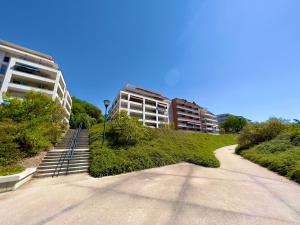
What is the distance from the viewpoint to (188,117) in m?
56.4

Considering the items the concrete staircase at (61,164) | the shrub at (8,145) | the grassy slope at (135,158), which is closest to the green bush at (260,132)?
the grassy slope at (135,158)

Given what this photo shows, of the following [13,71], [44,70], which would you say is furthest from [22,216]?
[44,70]

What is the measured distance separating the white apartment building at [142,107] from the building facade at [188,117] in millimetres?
8275

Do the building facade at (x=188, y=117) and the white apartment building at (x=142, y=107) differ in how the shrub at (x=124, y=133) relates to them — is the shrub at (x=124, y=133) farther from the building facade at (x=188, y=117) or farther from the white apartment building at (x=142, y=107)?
the building facade at (x=188, y=117)

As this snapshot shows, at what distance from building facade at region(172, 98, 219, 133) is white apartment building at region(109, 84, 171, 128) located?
8.28 m

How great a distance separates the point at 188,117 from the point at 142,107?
24428 mm

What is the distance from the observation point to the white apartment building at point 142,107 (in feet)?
127

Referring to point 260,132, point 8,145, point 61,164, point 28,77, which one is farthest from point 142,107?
point 8,145

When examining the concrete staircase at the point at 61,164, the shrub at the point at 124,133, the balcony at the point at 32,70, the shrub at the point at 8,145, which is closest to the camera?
the shrub at the point at 8,145

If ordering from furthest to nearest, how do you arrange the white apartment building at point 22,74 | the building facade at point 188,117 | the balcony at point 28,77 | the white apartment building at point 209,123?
the white apartment building at point 209,123 < the building facade at point 188,117 < the balcony at point 28,77 < the white apartment building at point 22,74

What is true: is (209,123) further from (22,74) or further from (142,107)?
(22,74)

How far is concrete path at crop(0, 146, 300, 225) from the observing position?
3250 mm

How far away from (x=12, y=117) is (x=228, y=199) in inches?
505

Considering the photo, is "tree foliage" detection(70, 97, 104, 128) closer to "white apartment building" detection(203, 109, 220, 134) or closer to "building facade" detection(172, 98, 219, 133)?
"building facade" detection(172, 98, 219, 133)
